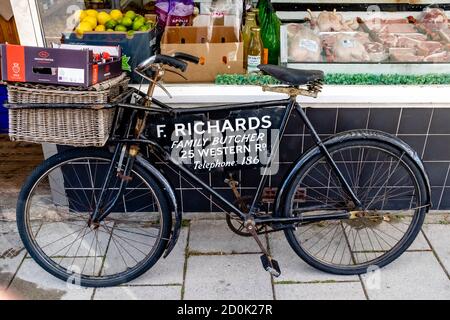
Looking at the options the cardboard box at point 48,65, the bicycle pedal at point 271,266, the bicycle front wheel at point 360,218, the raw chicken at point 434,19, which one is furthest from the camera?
the raw chicken at point 434,19

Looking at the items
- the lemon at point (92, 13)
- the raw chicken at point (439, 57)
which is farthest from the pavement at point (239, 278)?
the lemon at point (92, 13)

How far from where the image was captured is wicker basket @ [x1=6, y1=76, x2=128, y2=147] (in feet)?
8.97

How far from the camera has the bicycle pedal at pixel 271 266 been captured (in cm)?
314

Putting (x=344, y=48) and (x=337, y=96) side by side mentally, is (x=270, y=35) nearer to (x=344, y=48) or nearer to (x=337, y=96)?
(x=344, y=48)

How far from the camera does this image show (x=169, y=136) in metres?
2.95

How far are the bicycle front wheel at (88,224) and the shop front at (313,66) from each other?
1.10ft

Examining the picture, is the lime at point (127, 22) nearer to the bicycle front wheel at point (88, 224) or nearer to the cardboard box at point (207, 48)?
the cardboard box at point (207, 48)

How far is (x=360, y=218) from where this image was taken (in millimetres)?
3637

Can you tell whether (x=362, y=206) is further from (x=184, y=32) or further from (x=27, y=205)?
(x=27, y=205)

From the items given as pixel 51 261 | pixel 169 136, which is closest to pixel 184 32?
pixel 169 136

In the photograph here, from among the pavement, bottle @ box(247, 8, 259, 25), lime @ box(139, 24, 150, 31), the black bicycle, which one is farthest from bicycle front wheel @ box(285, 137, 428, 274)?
lime @ box(139, 24, 150, 31)

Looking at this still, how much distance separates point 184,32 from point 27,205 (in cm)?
168

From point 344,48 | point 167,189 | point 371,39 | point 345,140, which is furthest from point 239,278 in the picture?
point 371,39

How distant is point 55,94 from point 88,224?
0.85m
